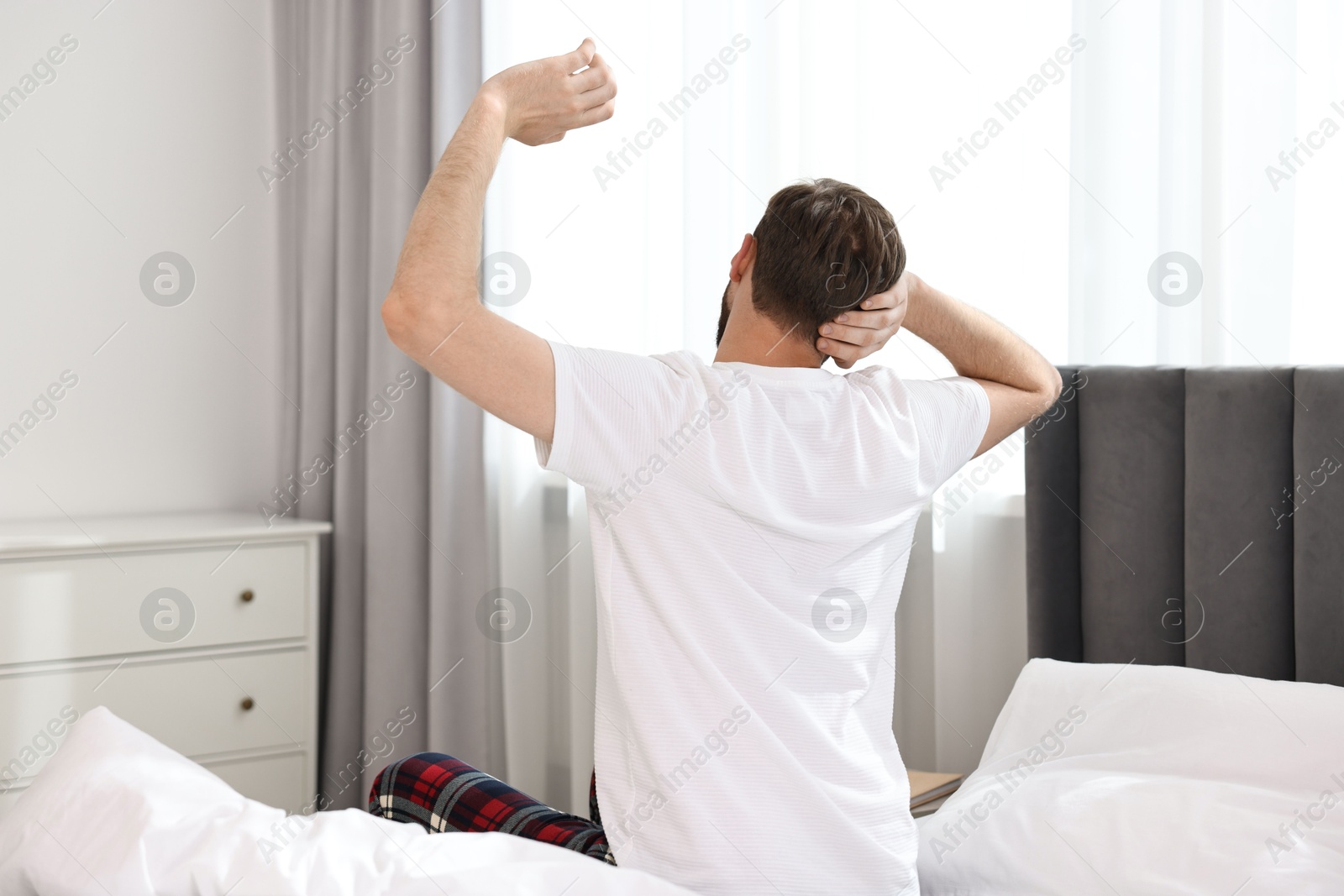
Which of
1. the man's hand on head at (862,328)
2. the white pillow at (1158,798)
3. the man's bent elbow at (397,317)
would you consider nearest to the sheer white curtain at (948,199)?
the white pillow at (1158,798)

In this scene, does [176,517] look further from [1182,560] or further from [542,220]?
[1182,560]

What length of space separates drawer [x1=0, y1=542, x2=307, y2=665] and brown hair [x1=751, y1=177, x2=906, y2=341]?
6.05ft

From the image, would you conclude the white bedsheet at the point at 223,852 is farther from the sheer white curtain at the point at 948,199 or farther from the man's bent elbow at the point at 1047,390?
the sheer white curtain at the point at 948,199

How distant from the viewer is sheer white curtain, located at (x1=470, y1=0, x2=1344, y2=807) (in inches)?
65.9

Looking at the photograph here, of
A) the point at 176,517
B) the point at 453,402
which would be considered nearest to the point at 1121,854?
the point at 453,402

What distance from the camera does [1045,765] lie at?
1495mm

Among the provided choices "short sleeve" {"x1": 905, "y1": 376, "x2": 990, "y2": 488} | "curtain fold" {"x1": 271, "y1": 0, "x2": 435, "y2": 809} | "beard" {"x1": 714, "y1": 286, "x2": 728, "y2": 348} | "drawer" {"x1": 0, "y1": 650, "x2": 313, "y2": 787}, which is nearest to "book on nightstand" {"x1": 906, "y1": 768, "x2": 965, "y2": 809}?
"short sleeve" {"x1": 905, "y1": 376, "x2": 990, "y2": 488}

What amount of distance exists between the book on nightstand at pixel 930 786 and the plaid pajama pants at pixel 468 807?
0.65 metres

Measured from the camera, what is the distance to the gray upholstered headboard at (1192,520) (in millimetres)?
1532

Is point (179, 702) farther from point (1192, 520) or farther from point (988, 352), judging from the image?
point (1192, 520)

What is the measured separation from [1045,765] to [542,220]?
68.2 inches

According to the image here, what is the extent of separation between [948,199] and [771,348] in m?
1.04

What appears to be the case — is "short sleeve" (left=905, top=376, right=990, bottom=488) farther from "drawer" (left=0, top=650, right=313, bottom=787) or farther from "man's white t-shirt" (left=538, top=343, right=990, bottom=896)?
"drawer" (left=0, top=650, right=313, bottom=787)

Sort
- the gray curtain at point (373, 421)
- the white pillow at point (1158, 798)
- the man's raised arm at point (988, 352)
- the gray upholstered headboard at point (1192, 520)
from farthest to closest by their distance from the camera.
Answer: the gray curtain at point (373, 421) → the gray upholstered headboard at point (1192, 520) → the man's raised arm at point (988, 352) → the white pillow at point (1158, 798)
